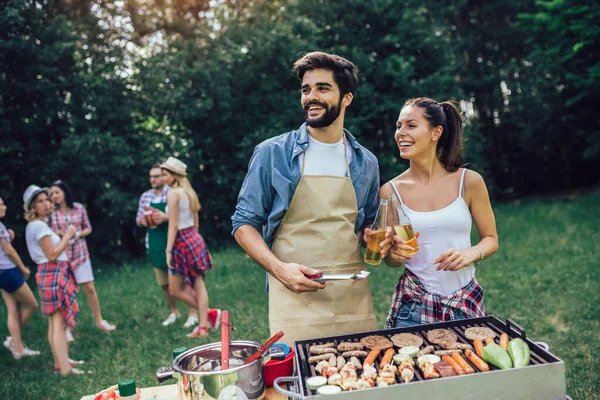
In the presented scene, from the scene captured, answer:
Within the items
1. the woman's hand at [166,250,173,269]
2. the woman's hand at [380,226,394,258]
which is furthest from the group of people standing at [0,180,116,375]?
the woman's hand at [380,226,394,258]

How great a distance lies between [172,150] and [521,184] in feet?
47.7

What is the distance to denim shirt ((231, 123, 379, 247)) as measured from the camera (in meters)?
2.40

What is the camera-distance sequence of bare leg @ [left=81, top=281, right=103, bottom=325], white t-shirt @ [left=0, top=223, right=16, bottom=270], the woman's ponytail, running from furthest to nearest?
bare leg @ [left=81, top=281, right=103, bottom=325] → white t-shirt @ [left=0, top=223, right=16, bottom=270] → the woman's ponytail

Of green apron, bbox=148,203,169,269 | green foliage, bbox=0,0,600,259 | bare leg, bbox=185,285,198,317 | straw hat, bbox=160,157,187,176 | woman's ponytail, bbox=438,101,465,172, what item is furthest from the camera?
green foliage, bbox=0,0,600,259

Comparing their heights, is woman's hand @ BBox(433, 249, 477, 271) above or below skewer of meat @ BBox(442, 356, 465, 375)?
above

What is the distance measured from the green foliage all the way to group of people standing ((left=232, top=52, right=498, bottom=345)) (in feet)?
26.1

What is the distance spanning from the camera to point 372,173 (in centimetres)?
262

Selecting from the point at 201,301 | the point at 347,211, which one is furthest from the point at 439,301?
the point at 201,301

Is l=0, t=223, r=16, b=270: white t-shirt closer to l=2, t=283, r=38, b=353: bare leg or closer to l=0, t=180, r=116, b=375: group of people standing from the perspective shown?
l=0, t=180, r=116, b=375: group of people standing

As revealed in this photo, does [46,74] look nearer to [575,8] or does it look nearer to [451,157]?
[451,157]

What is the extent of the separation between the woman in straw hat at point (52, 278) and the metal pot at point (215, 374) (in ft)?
10.9

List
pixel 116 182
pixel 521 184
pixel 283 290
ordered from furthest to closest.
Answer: pixel 521 184
pixel 116 182
pixel 283 290

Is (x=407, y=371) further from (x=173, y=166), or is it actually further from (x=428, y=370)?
(x=173, y=166)

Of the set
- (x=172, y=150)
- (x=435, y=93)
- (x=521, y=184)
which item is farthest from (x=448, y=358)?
(x=521, y=184)
